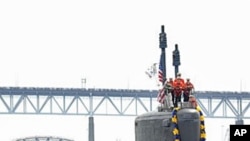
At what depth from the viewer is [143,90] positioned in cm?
14800

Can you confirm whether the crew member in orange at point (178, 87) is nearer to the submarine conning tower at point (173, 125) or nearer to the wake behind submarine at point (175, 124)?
the wake behind submarine at point (175, 124)

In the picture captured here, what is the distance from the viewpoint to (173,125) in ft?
89.9

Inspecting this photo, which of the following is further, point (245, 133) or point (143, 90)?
point (143, 90)

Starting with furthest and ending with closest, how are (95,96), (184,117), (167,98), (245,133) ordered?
(95,96) < (167,98) < (184,117) < (245,133)

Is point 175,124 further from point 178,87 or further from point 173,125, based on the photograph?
point 178,87


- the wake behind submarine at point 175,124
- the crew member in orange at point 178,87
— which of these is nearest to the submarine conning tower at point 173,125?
the wake behind submarine at point 175,124

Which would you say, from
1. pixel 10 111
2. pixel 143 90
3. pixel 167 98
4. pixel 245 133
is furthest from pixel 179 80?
pixel 143 90

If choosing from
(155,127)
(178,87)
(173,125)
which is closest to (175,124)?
(173,125)

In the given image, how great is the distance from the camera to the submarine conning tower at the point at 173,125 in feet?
89.6

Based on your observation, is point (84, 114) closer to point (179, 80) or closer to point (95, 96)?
point (95, 96)

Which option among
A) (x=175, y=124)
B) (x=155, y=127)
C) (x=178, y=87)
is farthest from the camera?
(x=178, y=87)

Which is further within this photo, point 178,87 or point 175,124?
point 178,87

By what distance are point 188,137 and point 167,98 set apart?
204 cm

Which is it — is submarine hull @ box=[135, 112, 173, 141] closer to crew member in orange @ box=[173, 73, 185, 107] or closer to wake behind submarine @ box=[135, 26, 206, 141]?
wake behind submarine @ box=[135, 26, 206, 141]
